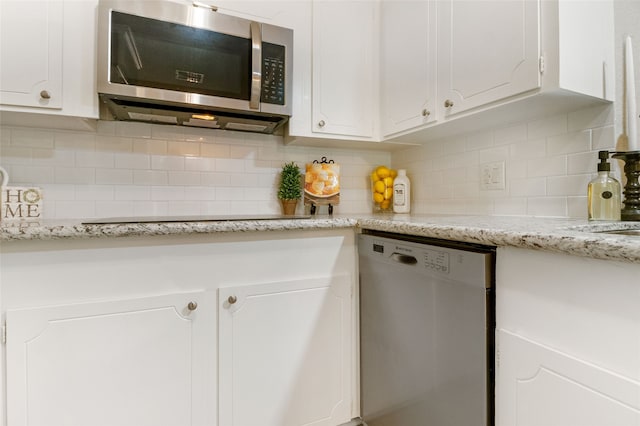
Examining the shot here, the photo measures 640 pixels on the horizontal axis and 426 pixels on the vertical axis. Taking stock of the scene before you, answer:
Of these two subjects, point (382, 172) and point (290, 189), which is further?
point (382, 172)

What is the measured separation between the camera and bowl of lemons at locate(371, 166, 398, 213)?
6.39 feet

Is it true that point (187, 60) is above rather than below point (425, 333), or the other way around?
above

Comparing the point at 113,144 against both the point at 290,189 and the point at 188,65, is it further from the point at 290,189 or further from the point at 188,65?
the point at 290,189

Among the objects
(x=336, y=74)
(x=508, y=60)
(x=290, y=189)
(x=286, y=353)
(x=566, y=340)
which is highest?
A: (x=336, y=74)

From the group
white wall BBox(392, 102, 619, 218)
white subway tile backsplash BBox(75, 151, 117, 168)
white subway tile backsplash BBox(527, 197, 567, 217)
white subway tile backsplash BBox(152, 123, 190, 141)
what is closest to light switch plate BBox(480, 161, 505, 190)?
white wall BBox(392, 102, 619, 218)

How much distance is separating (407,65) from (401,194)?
0.68 metres

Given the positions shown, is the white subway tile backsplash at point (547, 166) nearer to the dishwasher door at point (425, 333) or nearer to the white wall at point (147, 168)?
the dishwasher door at point (425, 333)

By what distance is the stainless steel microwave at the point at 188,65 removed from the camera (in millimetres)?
1223

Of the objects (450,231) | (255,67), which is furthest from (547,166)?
(255,67)

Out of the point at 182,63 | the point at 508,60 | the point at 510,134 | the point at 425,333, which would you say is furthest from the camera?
the point at 510,134

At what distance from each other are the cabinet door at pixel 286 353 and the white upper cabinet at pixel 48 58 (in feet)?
3.14

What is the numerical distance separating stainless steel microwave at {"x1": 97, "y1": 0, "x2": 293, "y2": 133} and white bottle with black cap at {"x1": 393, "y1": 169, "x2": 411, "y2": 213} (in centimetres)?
76

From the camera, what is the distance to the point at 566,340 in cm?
64

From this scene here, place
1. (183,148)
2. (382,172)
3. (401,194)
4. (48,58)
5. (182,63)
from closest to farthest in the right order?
(48,58) < (182,63) < (183,148) < (401,194) < (382,172)
